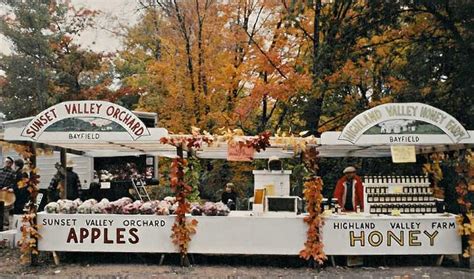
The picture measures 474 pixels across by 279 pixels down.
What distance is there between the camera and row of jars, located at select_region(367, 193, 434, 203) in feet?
33.9

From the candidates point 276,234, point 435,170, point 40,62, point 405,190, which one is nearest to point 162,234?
point 276,234

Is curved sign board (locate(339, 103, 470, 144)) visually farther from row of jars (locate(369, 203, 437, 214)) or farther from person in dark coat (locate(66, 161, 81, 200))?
person in dark coat (locate(66, 161, 81, 200))

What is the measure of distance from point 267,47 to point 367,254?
487 inches

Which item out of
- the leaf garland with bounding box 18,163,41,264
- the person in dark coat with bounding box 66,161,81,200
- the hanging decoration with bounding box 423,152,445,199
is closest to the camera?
the leaf garland with bounding box 18,163,41,264

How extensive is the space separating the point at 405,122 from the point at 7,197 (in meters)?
9.31

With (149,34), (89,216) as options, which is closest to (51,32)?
(149,34)

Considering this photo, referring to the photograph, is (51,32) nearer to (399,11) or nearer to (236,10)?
(236,10)

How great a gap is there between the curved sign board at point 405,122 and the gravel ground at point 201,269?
7.64 feet

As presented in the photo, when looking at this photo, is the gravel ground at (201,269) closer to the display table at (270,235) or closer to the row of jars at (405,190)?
the display table at (270,235)

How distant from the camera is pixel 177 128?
20.6 meters

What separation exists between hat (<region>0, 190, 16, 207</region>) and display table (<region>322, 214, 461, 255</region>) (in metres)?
7.75

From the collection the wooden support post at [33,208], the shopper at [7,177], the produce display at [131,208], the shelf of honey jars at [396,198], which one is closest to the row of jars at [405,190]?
the shelf of honey jars at [396,198]

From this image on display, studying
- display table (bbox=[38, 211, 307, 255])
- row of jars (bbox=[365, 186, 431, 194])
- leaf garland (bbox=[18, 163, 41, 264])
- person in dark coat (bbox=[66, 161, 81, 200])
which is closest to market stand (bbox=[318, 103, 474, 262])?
row of jars (bbox=[365, 186, 431, 194])

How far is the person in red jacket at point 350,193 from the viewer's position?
11.6 m
